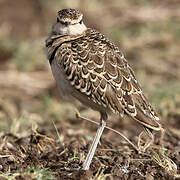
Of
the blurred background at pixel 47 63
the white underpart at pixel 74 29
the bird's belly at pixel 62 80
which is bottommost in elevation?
the blurred background at pixel 47 63

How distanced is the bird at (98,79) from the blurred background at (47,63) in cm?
150

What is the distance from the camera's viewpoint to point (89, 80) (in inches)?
166

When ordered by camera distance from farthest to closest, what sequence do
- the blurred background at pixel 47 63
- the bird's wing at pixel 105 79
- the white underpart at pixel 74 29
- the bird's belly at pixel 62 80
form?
the blurred background at pixel 47 63, the white underpart at pixel 74 29, the bird's belly at pixel 62 80, the bird's wing at pixel 105 79

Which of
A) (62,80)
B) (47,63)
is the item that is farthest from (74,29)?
(47,63)

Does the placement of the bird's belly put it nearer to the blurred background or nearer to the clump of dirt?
the clump of dirt

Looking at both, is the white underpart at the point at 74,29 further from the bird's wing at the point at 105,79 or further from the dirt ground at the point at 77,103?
→ the dirt ground at the point at 77,103

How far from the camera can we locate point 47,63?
9086 mm

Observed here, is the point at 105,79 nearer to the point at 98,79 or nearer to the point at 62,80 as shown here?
the point at 98,79

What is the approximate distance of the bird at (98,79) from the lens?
13.7 ft

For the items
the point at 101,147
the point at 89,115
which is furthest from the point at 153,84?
the point at 101,147

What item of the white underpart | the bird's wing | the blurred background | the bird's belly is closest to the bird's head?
the white underpart

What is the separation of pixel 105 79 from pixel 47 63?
16.3 ft

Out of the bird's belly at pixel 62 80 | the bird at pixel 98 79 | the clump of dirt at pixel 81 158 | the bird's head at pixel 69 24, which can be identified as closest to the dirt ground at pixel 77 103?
the clump of dirt at pixel 81 158

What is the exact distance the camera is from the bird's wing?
13.7 feet
